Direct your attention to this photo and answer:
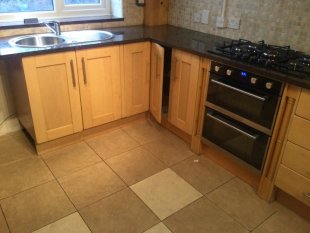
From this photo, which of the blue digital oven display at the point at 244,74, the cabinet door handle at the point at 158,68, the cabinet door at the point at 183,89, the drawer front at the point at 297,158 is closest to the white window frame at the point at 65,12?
the cabinet door handle at the point at 158,68

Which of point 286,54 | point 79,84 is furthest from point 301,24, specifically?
point 79,84

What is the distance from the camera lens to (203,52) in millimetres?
2041

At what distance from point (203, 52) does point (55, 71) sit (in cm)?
107

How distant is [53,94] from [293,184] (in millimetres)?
1737

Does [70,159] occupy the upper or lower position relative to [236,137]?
lower

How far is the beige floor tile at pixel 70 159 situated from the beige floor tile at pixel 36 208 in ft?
0.63

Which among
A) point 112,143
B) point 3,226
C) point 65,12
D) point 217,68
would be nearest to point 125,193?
point 112,143

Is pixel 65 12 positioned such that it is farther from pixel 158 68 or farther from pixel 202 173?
pixel 202 173

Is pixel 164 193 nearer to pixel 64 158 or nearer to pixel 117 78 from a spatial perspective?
pixel 64 158

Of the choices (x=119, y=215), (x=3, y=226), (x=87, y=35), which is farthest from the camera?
(x=87, y=35)

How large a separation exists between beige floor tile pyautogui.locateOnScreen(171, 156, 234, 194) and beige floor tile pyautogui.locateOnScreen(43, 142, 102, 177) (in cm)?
67

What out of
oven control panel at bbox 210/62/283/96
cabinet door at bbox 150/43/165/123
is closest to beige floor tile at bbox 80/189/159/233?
cabinet door at bbox 150/43/165/123

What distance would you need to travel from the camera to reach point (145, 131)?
8.83 ft

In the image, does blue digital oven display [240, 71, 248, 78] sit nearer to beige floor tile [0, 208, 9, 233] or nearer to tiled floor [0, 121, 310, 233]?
tiled floor [0, 121, 310, 233]
